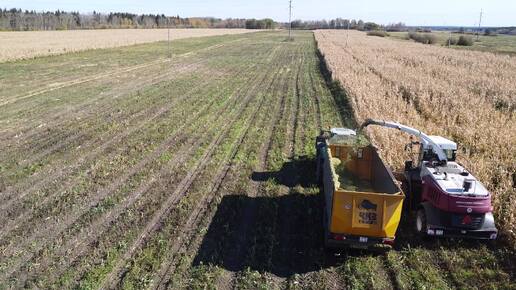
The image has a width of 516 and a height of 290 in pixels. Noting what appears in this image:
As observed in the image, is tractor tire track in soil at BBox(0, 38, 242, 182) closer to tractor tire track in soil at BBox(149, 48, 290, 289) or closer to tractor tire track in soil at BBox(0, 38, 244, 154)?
tractor tire track in soil at BBox(0, 38, 244, 154)

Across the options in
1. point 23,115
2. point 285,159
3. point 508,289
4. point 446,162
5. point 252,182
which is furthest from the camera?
point 23,115

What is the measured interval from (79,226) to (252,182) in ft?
13.2

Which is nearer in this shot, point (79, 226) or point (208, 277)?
point (208, 277)

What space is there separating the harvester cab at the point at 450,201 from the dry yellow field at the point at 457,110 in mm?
1019

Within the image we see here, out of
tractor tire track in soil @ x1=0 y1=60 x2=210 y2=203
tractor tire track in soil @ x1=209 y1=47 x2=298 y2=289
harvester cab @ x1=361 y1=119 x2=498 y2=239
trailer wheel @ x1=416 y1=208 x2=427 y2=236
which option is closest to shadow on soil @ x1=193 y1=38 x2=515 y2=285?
tractor tire track in soil @ x1=209 y1=47 x2=298 y2=289

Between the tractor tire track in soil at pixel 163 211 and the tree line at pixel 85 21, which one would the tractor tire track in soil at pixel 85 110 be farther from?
the tree line at pixel 85 21

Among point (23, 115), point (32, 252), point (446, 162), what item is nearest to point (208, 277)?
point (32, 252)

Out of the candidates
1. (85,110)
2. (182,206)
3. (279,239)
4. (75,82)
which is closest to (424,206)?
(279,239)

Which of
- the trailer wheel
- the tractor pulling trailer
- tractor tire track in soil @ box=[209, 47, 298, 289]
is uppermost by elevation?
the tractor pulling trailer

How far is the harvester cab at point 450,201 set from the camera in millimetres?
6711

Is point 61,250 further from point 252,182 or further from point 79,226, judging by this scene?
point 252,182

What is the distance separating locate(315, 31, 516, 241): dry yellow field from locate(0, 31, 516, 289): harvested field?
1.41 meters

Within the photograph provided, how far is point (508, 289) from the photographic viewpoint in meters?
6.10

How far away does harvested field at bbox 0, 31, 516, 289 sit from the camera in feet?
21.3
